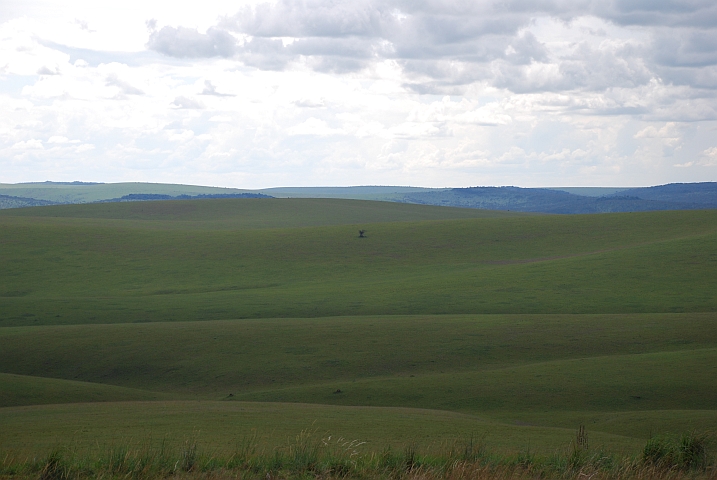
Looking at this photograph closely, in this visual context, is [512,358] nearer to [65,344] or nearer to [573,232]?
[65,344]

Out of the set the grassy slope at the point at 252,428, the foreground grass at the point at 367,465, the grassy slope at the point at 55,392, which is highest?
the foreground grass at the point at 367,465

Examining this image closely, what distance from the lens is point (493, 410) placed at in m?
24.9

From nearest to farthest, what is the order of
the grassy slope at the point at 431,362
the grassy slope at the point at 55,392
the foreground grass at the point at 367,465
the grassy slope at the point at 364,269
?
the foreground grass at the point at 367,465 → the grassy slope at the point at 431,362 → the grassy slope at the point at 55,392 → the grassy slope at the point at 364,269

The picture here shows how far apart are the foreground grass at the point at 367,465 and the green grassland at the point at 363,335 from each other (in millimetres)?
2896

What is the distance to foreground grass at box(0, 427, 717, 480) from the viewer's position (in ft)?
34.2

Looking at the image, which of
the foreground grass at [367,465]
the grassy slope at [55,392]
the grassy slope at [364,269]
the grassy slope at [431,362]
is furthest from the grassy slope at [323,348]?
the foreground grass at [367,465]

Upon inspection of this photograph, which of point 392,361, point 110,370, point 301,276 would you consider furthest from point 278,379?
point 301,276

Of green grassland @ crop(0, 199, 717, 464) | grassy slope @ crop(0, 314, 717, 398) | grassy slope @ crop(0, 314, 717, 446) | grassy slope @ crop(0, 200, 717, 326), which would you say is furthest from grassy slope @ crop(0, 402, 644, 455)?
grassy slope @ crop(0, 200, 717, 326)

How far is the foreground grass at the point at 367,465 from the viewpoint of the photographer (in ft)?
34.2

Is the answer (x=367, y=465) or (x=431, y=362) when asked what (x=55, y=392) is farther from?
(x=367, y=465)

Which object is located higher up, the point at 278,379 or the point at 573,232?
the point at 573,232

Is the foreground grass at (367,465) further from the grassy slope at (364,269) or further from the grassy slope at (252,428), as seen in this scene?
the grassy slope at (364,269)

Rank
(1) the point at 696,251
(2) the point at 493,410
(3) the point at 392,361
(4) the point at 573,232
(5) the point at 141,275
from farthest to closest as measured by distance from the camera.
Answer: (4) the point at 573,232 → (5) the point at 141,275 → (1) the point at 696,251 → (3) the point at 392,361 → (2) the point at 493,410

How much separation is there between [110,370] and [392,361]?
518 inches
